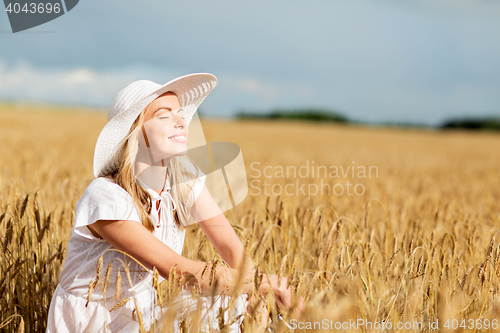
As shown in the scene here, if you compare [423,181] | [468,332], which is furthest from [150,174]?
[423,181]

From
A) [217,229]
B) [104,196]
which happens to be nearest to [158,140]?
[104,196]

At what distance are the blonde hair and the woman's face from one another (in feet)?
0.08

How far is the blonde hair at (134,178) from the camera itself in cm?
133

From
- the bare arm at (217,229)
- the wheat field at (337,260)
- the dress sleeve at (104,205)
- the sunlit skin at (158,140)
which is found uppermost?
the sunlit skin at (158,140)

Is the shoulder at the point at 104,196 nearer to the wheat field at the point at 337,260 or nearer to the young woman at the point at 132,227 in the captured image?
the young woman at the point at 132,227

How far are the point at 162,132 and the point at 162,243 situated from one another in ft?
1.23

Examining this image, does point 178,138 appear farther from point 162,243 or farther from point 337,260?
point 337,260

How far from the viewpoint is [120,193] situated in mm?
1255

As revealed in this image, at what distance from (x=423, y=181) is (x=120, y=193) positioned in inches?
211

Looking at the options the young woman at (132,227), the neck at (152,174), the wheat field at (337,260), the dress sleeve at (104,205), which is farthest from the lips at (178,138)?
the wheat field at (337,260)

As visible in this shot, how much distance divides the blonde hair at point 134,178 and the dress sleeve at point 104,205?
59 mm

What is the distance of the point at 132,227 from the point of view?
1203 millimetres

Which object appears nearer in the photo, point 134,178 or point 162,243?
point 162,243

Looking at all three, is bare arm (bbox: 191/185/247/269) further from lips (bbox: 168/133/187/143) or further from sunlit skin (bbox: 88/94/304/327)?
lips (bbox: 168/133/187/143)
